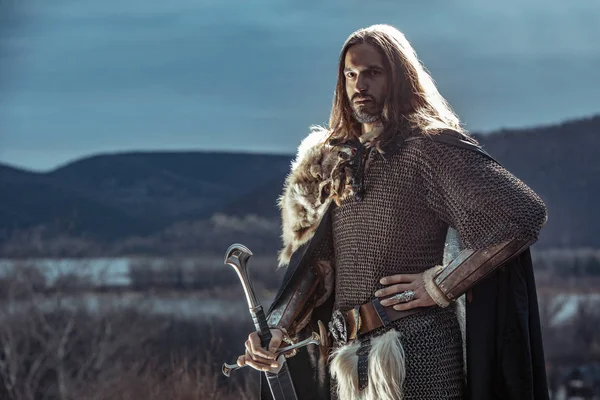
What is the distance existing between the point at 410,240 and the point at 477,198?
234 millimetres

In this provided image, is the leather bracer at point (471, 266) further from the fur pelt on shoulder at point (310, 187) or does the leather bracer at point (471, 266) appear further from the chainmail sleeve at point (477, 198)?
the fur pelt on shoulder at point (310, 187)

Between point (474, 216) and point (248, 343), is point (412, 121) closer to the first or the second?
point (474, 216)

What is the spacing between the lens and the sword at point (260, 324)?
2.55 metres

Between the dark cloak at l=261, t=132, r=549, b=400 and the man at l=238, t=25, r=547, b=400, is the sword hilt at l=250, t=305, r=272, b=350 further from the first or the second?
the dark cloak at l=261, t=132, r=549, b=400

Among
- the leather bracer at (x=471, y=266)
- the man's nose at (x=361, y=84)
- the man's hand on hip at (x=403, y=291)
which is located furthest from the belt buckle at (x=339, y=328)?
the man's nose at (x=361, y=84)

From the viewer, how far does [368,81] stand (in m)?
2.54

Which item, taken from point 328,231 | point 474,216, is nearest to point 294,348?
point 328,231

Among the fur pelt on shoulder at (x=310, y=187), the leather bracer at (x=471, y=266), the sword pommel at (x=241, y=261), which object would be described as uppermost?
the fur pelt on shoulder at (x=310, y=187)

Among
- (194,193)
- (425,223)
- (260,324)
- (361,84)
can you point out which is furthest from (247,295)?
(194,193)

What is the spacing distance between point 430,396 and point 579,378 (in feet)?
37.0

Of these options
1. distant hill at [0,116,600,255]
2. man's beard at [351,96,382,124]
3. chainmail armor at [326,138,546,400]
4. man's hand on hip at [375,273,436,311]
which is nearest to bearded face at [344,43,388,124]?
man's beard at [351,96,382,124]

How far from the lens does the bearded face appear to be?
253cm

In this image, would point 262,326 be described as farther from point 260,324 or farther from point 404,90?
point 404,90

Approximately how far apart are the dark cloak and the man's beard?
0.19m
